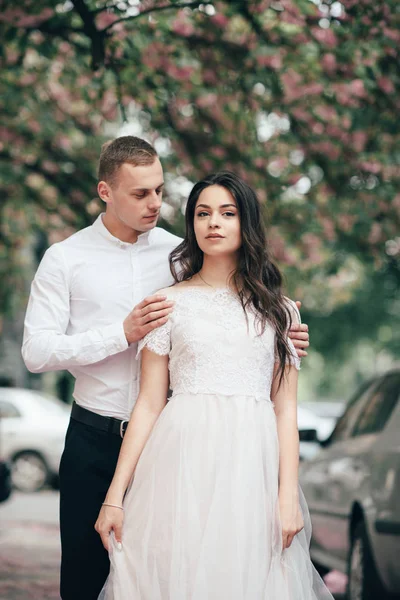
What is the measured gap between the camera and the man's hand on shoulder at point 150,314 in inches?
177

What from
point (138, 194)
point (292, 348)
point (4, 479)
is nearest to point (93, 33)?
point (138, 194)

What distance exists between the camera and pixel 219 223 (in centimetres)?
453

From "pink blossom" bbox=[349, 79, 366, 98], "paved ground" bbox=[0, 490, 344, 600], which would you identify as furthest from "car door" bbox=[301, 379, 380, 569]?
"pink blossom" bbox=[349, 79, 366, 98]

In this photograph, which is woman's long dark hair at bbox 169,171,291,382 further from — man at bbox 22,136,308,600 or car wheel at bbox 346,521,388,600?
car wheel at bbox 346,521,388,600

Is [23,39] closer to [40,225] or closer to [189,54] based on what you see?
[189,54]

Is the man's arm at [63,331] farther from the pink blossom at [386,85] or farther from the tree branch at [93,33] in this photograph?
the pink blossom at [386,85]

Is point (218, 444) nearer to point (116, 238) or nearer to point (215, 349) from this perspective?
point (215, 349)

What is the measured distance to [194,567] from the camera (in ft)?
13.9

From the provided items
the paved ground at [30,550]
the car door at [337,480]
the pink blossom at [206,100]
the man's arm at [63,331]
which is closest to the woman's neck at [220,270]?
the man's arm at [63,331]

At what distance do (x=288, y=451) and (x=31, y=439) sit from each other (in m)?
15.9

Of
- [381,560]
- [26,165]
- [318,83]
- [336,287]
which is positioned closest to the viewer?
[381,560]

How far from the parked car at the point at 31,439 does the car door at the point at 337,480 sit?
10353 mm

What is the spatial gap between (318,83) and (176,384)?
678cm

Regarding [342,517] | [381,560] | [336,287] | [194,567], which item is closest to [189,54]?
[342,517]
